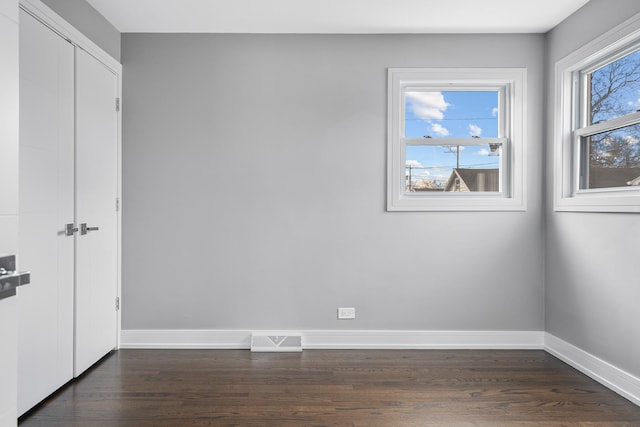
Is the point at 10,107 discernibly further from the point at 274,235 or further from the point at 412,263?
the point at 412,263

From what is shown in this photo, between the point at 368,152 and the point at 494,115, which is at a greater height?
the point at 494,115

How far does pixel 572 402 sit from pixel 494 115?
224 centimetres

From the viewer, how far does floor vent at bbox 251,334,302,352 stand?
3334 mm

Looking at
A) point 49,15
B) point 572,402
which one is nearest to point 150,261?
point 49,15

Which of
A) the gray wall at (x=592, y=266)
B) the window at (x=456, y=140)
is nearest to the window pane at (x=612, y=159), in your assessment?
the gray wall at (x=592, y=266)

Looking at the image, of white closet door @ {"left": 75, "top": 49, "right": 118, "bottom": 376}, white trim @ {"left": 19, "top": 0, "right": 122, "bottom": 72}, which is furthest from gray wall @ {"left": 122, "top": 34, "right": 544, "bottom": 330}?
white trim @ {"left": 19, "top": 0, "right": 122, "bottom": 72}

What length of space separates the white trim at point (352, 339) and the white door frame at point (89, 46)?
1.02 ft

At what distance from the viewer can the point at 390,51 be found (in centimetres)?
345

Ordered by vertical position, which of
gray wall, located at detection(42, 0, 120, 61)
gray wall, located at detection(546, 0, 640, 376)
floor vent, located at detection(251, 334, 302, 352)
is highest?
gray wall, located at detection(42, 0, 120, 61)

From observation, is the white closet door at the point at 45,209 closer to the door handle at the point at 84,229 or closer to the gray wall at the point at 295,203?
the door handle at the point at 84,229

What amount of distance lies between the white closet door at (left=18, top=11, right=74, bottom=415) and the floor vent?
1.28 meters

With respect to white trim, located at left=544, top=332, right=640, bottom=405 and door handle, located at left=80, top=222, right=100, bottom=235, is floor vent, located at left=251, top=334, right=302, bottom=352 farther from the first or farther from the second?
white trim, located at left=544, top=332, right=640, bottom=405

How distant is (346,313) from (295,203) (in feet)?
3.28

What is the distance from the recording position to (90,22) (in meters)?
2.95
